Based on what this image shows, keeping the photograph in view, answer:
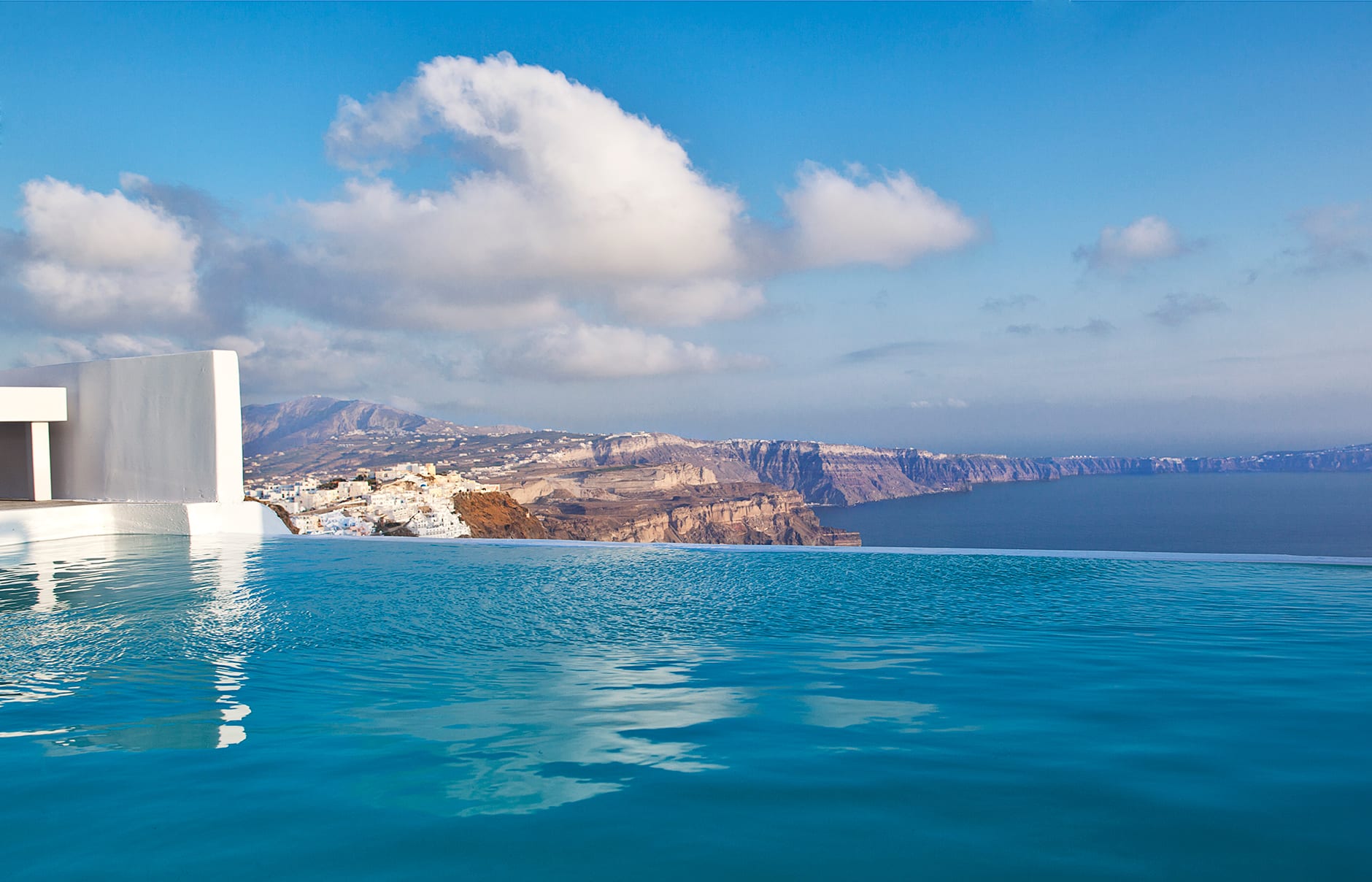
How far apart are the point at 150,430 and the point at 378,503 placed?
12.2 metres

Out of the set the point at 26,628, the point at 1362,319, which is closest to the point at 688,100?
the point at 26,628

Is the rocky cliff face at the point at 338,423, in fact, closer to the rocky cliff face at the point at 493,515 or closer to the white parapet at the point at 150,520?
the rocky cliff face at the point at 493,515

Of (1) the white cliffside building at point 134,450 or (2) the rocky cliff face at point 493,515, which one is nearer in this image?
(1) the white cliffside building at point 134,450

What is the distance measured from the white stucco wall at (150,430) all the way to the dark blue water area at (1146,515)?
139 feet

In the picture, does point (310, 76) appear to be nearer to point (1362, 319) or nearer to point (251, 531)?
point (251, 531)

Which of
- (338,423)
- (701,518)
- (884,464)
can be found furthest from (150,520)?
(884,464)

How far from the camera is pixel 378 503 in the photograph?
71.0ft

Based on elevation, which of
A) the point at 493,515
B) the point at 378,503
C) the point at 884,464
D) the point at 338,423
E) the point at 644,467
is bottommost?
the point at 493,515

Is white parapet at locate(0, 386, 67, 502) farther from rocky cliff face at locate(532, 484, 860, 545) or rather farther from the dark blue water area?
the dark blue water area

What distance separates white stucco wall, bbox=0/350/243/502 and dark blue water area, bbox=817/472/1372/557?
4231 cm

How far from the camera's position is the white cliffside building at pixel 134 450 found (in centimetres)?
912

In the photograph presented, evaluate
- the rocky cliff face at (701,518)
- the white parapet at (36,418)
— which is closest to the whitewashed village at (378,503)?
the white parapet at (36,418)

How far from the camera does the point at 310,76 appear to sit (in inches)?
635

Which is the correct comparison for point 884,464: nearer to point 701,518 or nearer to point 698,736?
point 701,518
